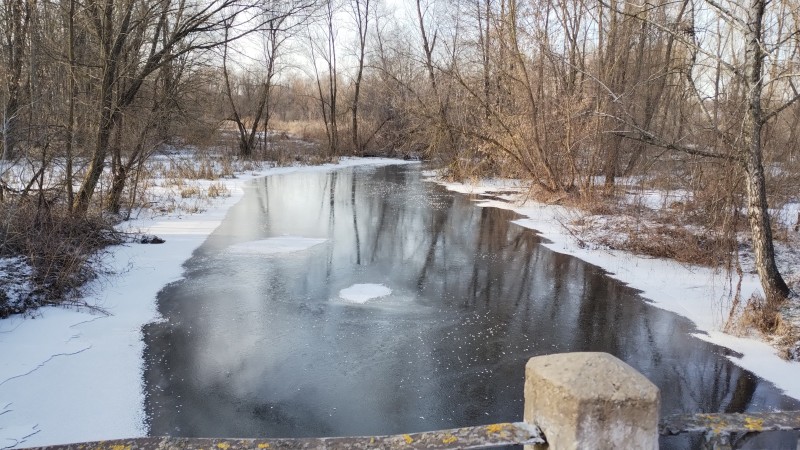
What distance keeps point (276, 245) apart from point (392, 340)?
17.7ft

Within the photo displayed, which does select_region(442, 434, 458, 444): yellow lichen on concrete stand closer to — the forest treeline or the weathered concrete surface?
the weathered concrete surface

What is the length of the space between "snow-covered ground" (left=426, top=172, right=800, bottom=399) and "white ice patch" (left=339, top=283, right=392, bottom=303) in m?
4.21

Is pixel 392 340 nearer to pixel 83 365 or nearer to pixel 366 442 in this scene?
pixel 83 365

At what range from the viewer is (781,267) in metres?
9.03

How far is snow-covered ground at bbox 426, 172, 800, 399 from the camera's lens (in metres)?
5.76

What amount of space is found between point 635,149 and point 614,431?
18011 mm

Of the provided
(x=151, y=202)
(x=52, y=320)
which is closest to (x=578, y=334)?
(x=52, y=320)

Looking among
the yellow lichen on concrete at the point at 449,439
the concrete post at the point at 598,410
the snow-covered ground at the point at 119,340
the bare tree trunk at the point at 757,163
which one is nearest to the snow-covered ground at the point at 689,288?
the snow-covered ground at the point at 119,340

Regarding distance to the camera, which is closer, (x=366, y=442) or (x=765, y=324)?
(x=366, y=442)

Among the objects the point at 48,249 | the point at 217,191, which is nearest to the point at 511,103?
the point at 217,191

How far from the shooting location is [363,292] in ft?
26.3

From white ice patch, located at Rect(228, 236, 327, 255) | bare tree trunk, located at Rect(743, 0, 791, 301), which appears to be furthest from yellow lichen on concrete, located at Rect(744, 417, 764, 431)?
white ice patch, located at Rect(228, 236, 327, 255)

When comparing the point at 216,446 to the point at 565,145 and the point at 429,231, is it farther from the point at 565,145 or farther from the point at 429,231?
the point at 565,145

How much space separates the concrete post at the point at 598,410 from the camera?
1794mm
